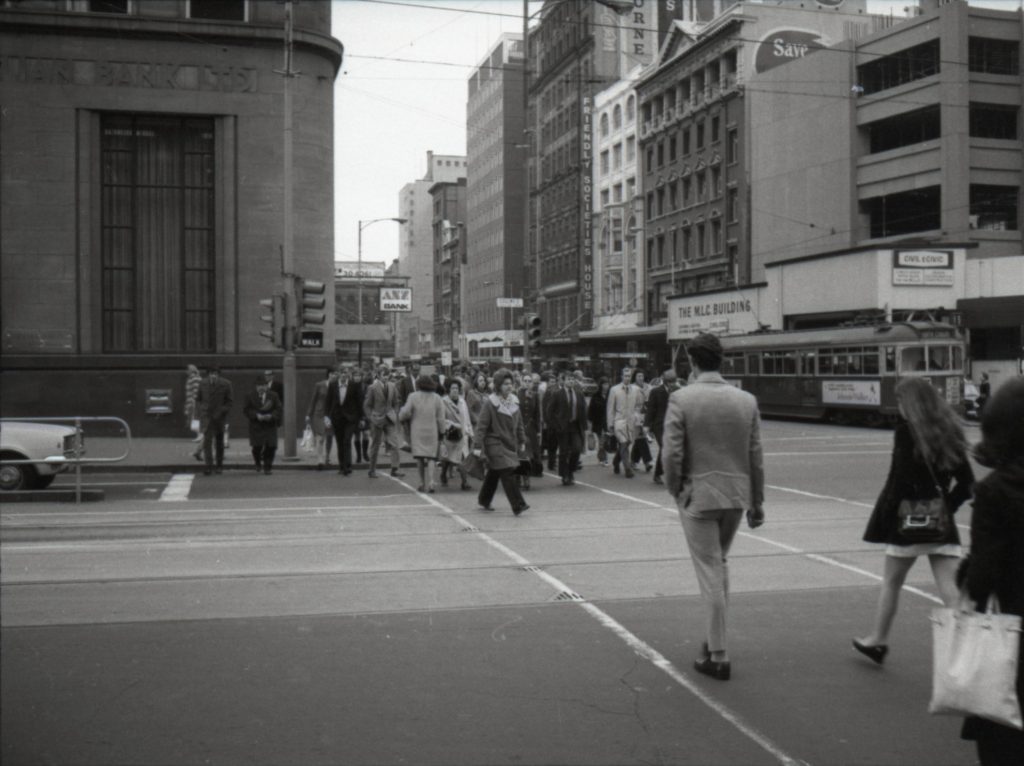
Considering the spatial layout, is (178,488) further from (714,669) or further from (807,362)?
(807,362)

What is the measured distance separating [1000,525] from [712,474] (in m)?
2.47

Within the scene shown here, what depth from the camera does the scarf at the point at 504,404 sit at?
1381 cm

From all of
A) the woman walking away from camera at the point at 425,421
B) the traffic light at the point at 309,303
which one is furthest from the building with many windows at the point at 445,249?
the woman walking away from camera at the point at 425,421

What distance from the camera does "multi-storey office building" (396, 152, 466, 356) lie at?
153 metres

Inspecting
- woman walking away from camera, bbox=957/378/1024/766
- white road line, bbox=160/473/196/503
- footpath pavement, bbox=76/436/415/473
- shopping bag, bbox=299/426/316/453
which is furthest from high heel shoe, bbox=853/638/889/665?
shopping bag, bbox=299/426/316/453

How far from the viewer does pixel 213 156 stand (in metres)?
25.9

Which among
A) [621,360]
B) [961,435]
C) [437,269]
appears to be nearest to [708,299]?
[621,360]

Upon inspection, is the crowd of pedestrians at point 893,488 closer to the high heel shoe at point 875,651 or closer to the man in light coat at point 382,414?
the high heel shoe at point 875,651

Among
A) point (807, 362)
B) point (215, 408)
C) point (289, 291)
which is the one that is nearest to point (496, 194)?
point (807, 362)

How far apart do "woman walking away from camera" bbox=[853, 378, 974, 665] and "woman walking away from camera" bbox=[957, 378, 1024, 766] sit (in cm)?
202

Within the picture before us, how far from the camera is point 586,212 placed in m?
81.7

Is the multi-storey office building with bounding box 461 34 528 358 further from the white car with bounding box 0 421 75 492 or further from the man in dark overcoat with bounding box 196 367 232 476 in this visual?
the white car with bounding box 0 421 75 492

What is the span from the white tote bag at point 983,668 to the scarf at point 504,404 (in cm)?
1036

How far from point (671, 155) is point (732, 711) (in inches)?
2534
